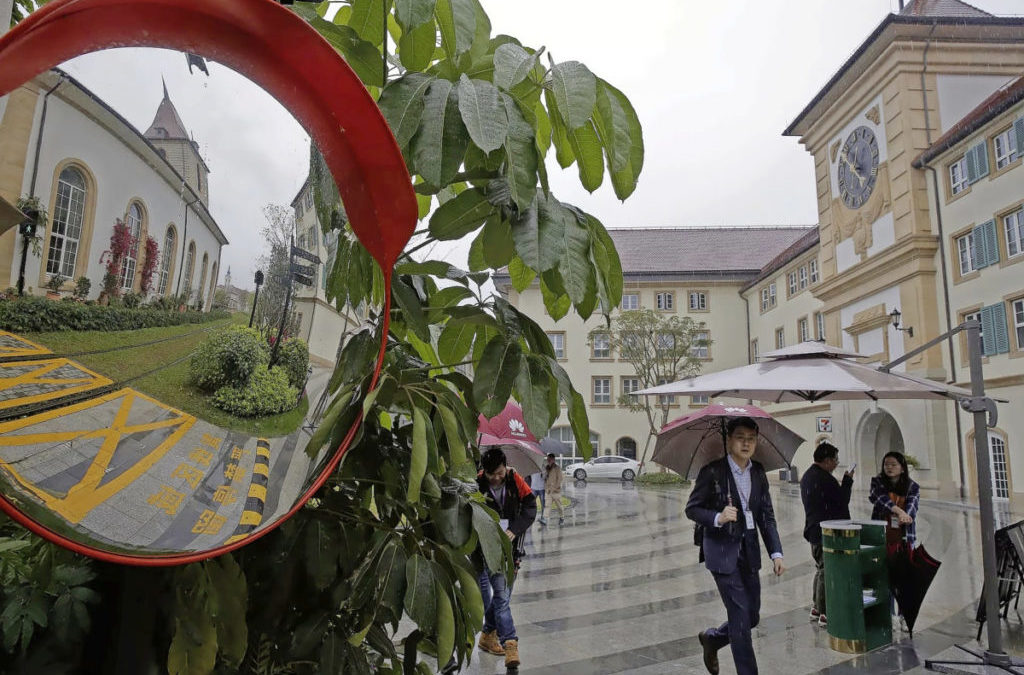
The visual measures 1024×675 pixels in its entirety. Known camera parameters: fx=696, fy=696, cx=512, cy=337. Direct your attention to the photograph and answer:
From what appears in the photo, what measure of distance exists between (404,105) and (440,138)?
9 cm

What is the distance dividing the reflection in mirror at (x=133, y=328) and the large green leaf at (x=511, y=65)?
406mm

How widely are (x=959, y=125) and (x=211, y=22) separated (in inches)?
1049

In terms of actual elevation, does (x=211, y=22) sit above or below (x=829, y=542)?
above

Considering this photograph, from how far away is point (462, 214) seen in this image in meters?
1.42

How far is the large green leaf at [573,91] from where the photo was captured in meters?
1.19

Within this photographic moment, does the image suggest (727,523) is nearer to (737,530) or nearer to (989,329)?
(737,530)

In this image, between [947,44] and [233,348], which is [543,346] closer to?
[233,348]

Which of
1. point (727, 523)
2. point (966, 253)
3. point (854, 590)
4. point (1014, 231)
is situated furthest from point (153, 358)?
point (966, 253)

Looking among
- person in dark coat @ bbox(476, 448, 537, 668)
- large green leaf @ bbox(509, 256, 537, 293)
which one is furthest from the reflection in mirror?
→ person in dark coat @ bbox(476, 448, 537, 668)

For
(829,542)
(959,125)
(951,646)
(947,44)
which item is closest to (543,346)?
(829,542)

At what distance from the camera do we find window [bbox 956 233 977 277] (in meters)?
21.5

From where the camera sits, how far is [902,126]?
23828mm

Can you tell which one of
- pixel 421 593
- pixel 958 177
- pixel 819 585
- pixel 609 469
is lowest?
pixel 819 585

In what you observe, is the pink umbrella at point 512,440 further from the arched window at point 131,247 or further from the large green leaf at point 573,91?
the arched window at point 131,247
